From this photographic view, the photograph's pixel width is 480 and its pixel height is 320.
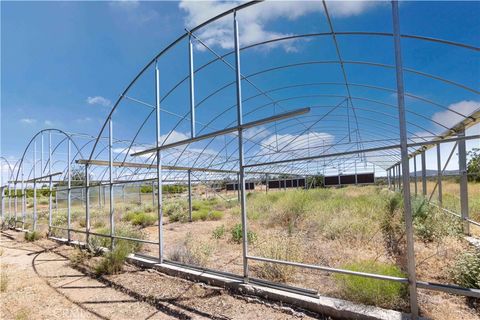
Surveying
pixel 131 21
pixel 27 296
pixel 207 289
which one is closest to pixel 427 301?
pixel 207 289

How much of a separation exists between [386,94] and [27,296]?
30.9 feet

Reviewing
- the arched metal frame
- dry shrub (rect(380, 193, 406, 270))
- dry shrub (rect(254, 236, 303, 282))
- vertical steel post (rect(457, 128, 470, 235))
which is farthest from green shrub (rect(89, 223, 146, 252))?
vertical steel post (rect(457, 128, 470, 235))

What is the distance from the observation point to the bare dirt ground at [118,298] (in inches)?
146

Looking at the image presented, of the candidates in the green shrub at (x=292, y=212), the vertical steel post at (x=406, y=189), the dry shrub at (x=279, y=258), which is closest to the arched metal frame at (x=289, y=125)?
the vertical steel post at (x=406, y=189)

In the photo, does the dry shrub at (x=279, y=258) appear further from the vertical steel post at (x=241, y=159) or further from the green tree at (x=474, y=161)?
the green tree at (x=474, y=161)

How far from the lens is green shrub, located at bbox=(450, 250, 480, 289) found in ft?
11.0

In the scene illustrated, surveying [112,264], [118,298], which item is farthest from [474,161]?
[112,264]

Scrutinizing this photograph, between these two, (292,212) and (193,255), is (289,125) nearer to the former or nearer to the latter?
(292,212)

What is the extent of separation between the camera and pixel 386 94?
7344 millimetres

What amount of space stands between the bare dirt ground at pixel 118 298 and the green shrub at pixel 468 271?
6.63 ft

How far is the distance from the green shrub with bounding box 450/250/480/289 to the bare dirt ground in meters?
2.02

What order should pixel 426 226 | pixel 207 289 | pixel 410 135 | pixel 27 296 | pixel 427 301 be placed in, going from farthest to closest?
pixel 410 135, pixel 426 226, pixel 27 296, pixel 207 289, pixel 427 301

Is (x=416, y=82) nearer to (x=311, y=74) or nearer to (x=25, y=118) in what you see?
(x=311, y=74)

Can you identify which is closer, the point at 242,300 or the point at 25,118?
the point at 242,300
